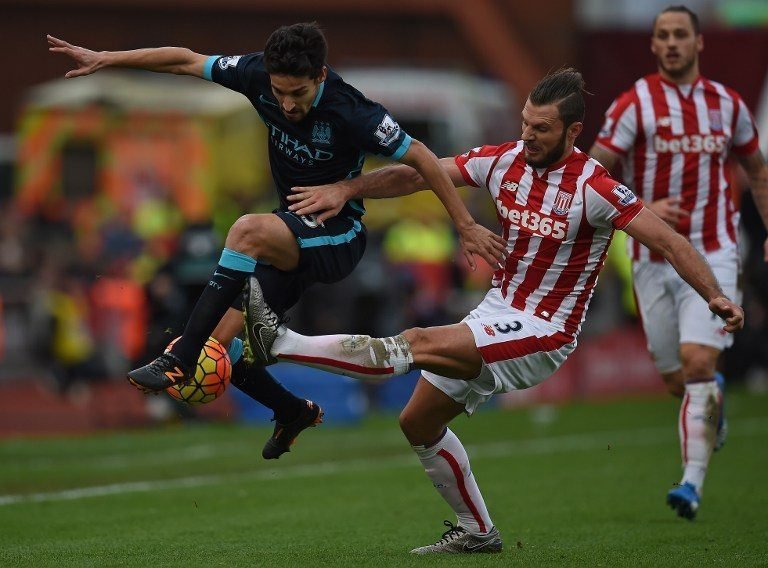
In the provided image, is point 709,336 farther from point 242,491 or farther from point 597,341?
point 597,341

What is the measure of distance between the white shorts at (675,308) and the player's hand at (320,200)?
2.75 meters

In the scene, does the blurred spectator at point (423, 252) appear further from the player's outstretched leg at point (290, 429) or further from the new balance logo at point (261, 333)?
the new balance logo at point (261, 333)

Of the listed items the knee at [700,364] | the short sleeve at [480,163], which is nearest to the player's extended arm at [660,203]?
the knee at [700,364]

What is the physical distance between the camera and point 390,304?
18.4 m

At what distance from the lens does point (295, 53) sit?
7.16 m

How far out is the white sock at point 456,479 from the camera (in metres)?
7.62

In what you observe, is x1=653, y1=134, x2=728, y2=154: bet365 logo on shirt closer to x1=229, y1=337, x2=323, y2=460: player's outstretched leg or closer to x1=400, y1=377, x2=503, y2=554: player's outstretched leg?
x1=400, y1=377, x2=503, y2=554: player's outstretched leg

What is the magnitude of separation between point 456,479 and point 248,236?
174 cm

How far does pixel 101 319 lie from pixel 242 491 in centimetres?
736

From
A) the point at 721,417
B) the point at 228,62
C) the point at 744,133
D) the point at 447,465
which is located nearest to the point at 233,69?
the point at 228,62

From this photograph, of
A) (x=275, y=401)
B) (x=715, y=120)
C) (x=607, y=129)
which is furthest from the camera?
(x=607, y=129)

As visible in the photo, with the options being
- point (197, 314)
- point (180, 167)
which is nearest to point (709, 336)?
point (197, 314)

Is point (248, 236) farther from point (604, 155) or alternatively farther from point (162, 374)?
point (604, 155)

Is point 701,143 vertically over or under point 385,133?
under
